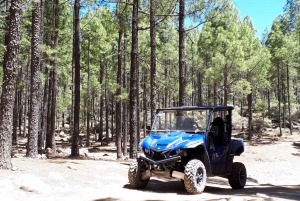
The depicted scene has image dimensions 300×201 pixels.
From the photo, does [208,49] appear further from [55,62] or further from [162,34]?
[55,62]

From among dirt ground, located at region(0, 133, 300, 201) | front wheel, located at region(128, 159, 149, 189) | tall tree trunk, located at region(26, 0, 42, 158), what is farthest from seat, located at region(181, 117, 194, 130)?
tall tree trunk, located at region(26, 0, 42, 158)

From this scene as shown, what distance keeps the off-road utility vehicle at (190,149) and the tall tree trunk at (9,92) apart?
3255mm

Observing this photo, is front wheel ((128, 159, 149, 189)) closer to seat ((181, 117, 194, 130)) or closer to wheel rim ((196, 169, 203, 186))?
wheel rim ((196, 169, 203, 186))

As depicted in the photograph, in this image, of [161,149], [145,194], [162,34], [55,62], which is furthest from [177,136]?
[162,34]

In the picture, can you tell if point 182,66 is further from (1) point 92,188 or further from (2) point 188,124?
(1) point 92,188

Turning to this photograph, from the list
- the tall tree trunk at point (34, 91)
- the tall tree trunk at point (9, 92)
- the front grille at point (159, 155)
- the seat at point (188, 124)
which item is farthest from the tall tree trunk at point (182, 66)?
the tall tree trunk at point (9, 92)

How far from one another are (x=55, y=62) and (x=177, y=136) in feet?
41.2

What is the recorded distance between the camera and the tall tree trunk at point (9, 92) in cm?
784

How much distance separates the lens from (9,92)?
317 inches

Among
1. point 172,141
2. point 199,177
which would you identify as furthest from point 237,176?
point 172,141

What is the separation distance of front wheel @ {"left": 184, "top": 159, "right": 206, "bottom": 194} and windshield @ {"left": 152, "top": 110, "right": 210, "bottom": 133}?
0.97 meters

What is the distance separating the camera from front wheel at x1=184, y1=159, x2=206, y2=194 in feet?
21.6

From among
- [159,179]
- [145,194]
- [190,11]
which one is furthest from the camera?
[190,11]

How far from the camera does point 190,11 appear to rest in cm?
1462
